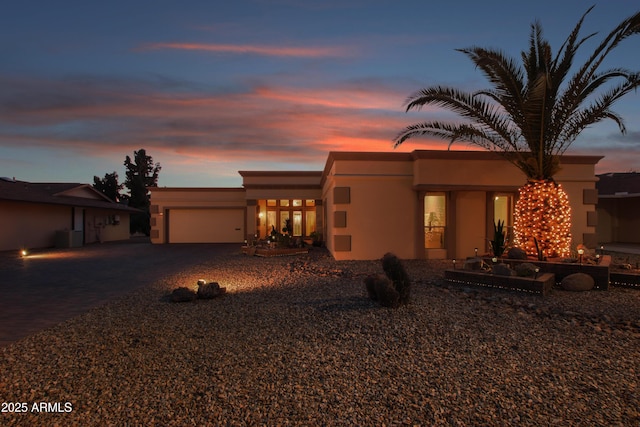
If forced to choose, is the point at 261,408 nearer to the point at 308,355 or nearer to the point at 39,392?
the point at 308,355

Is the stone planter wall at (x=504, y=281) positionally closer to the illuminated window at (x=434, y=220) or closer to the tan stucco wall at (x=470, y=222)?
the illuminated window at (x=434, y=220)

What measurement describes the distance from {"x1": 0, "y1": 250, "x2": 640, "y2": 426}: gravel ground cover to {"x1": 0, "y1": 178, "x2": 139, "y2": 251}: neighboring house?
17790mm

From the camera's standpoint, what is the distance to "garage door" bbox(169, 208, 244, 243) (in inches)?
958

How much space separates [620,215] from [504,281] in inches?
745

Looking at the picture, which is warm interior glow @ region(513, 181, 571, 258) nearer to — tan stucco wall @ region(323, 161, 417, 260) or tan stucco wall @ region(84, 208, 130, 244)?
tan stucco wall @ region(323, 161, 417, 260)

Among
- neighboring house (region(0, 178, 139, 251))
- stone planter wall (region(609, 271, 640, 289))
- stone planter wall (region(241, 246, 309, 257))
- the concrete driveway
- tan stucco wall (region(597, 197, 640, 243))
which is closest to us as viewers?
the concrete driveway

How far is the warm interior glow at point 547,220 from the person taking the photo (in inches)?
404

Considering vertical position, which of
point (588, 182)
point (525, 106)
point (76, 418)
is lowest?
point (76, 418)

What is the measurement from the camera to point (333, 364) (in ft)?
13.4

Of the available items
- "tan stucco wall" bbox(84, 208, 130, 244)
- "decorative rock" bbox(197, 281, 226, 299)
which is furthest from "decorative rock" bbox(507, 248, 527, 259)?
"tan stucco wall" bbox(84, 208, 130, 244)

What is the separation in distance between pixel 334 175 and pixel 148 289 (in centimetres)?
714

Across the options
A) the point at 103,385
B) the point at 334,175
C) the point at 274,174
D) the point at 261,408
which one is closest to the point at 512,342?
the point at 261,408

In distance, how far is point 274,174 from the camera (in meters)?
22.1

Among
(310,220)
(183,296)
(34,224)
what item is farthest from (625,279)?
(34,224)
